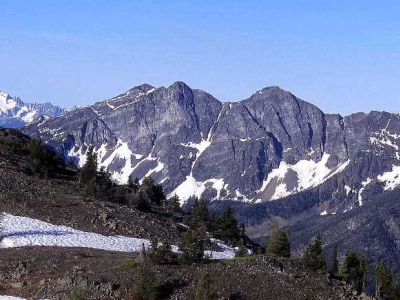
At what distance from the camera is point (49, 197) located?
2931 inches

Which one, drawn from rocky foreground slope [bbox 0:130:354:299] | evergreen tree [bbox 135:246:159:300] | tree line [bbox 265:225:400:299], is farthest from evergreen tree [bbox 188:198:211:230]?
evergreen tree [bbox 135:246:159:300]

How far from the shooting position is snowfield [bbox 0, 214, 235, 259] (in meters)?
56.9

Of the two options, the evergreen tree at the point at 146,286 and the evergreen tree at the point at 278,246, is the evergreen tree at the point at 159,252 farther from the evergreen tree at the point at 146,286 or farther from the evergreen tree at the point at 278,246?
the evergreen tree at the point at 278,246

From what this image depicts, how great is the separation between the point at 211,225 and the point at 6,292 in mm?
57256

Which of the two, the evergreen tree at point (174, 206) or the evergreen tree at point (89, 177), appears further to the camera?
the evergreen tree at point (174, 206)

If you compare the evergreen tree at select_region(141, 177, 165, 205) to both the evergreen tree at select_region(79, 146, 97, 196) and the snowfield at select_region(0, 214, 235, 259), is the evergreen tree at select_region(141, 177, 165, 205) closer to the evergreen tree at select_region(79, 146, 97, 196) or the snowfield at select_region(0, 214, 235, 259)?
the evergreen tree at select_region(79, 146, 97, 196)

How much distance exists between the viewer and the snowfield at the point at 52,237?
187ft

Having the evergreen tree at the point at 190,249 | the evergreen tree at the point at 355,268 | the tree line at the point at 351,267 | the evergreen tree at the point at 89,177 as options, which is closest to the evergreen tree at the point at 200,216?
the tree line at the point at 351,267

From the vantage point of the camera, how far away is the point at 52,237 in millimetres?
59375

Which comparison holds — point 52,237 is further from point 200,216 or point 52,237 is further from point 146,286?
point 200,216

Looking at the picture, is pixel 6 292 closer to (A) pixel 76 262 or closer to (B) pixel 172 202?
(A) pixel 76 262

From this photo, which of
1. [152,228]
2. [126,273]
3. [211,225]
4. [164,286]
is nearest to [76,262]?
[126,273]

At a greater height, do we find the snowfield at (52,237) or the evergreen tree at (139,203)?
the evergreen tree at (139,203)

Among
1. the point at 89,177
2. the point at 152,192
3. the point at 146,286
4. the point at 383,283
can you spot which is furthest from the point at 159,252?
the point at 152,192
